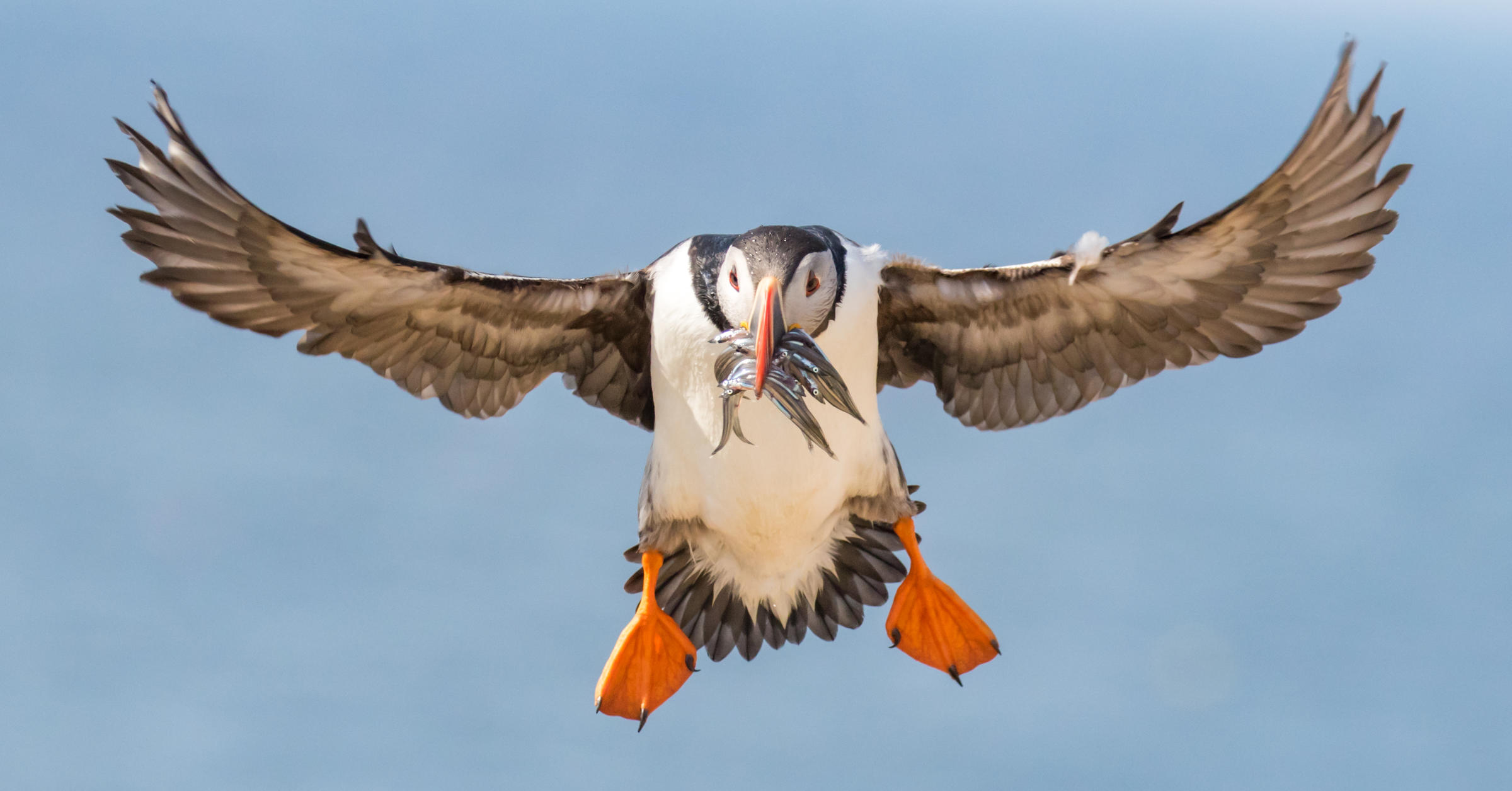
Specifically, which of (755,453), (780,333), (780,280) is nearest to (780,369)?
(780,333)

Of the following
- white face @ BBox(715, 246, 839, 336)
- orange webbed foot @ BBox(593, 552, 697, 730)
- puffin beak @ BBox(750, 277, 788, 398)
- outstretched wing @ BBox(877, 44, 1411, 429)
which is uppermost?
outstretched wing @ BBox(877, 44, 1411, 429)

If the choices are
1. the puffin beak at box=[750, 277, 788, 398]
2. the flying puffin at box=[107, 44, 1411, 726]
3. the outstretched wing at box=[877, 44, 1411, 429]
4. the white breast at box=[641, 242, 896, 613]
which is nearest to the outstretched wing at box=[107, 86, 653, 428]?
the flying puffin at box=[107, 44, 1411, 726]

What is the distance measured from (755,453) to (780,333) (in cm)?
139

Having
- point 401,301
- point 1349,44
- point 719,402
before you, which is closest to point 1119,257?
point 1349,44

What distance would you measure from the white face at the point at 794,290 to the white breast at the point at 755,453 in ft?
0.66

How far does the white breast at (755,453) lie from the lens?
396 inches

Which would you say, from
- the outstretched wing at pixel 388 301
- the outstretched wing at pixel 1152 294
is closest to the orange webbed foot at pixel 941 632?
the outstretched wing at pixel 1152 294

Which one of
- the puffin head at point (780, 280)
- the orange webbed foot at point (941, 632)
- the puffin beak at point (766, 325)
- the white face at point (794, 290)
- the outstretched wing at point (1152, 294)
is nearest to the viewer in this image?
the puffin beak at point (766, 325)

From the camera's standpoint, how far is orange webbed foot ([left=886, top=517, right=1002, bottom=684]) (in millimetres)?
10797

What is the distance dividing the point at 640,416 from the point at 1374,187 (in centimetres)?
473

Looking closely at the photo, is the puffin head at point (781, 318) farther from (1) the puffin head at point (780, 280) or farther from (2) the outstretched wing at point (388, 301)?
(2) the outstretched wing at point (388, 301)

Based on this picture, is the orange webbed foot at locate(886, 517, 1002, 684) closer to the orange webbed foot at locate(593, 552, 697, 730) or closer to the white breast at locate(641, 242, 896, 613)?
the white breast at locate(641, 242, 896, 613)

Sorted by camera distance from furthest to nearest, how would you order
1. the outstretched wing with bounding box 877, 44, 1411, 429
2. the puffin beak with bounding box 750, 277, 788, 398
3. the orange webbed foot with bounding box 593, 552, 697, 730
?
the orange webbed foot with bounding box 593, 552, 697, 730
the outstretched wing with bounding box 877, 44, 1411, 429
the puffin beak with bounding box 750, 277, 788, 398

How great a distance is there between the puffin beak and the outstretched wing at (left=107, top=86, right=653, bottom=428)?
167 cm
